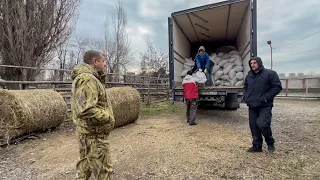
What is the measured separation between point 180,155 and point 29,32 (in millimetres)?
8692

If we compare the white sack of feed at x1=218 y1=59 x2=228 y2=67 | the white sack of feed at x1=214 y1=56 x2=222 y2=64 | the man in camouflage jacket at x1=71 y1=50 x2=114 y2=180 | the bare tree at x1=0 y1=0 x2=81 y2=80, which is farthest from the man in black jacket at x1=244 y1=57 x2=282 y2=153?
the bare tree at x1=0 y1=0 x2=81 y2=80

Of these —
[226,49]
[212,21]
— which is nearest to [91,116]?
[212,21]

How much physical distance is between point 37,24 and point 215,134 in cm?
876

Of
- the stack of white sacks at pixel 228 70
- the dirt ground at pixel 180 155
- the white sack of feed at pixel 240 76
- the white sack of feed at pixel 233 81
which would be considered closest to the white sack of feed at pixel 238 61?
the stack of white sacks at pixel 228 70

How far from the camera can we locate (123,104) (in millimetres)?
6008

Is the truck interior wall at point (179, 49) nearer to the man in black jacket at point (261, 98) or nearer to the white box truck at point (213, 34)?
the white box truck at point (213, 34)

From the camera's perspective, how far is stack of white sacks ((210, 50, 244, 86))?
7.40 m

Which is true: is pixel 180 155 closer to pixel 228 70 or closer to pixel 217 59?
pixel 228 70

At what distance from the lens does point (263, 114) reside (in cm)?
371

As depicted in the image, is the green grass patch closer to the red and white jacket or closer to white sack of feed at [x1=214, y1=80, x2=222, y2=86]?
white sack of feed at [x1=214, y1=80, x2=222, y2=86]

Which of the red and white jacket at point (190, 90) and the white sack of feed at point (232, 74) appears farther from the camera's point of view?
the white sack of feed at point (232, 74)

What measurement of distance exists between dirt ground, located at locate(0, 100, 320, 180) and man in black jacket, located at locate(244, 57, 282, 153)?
0.29 m

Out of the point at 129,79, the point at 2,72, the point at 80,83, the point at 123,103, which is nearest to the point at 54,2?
the point at 2,72

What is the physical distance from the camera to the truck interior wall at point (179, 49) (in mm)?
7465
